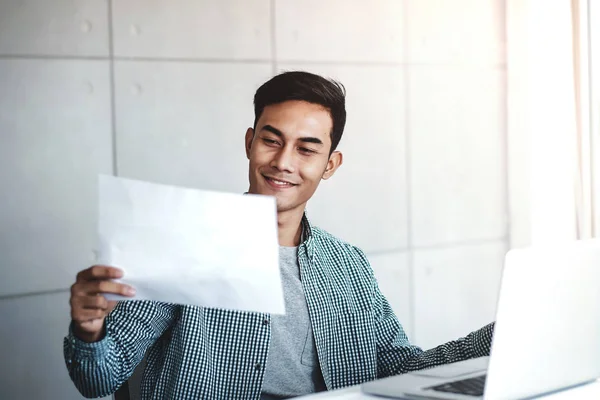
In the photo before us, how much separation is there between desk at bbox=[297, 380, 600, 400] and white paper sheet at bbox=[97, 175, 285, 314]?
29 cm

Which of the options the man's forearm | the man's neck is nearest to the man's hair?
the man's neck

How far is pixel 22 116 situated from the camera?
2.68 meters

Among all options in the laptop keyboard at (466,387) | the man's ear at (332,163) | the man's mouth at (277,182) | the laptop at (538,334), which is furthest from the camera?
the man's ear at (332,163)

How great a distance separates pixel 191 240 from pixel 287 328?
691 mm

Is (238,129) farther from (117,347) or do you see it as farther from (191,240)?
(191,240)

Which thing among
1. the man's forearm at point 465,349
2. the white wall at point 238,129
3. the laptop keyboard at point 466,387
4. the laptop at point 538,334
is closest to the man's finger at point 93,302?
the laptop at point 538,334

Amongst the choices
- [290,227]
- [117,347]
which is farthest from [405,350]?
[117,347]

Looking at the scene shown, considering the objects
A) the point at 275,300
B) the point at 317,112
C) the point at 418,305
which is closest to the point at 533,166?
the point at 418,305

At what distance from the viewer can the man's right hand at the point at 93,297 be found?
1.42 m

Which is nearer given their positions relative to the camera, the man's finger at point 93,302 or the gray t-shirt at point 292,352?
the man's finger at point 93,302

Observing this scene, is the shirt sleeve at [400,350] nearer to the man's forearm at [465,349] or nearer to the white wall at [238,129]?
the man's forearm at [465,349]

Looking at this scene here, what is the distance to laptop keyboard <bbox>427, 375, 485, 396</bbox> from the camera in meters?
1.51

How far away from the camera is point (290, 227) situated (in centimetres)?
216

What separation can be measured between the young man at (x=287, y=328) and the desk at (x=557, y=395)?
340mm
